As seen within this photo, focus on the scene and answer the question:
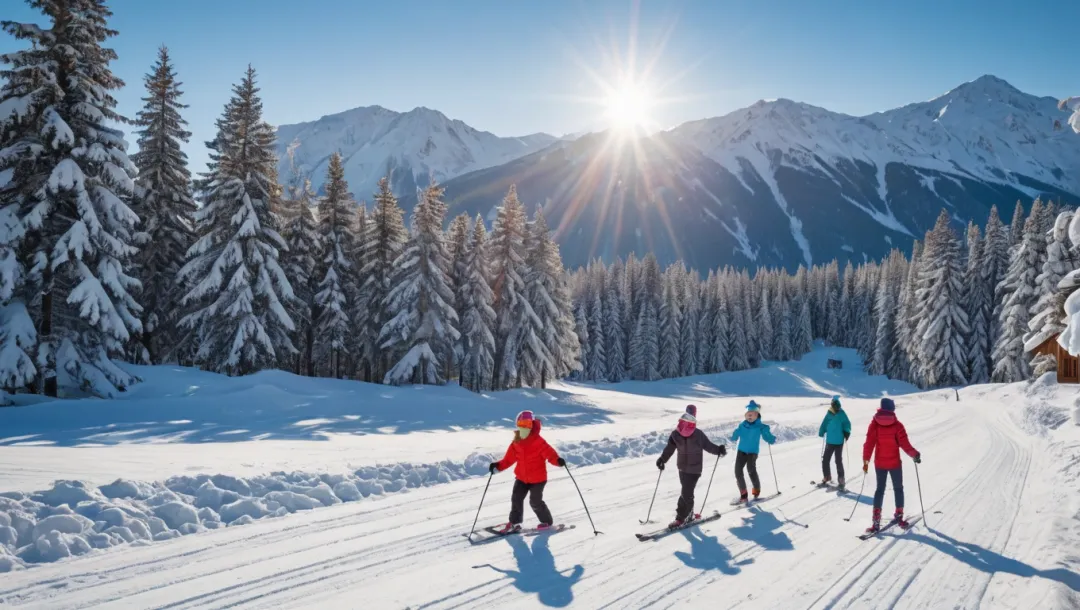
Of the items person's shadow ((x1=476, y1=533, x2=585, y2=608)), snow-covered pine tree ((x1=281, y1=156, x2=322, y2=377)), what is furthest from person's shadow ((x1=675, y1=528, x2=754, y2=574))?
snow-covered pine tree ((x1=281, y1=156, x2=322, y2=377))

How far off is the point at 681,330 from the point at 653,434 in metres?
62.0

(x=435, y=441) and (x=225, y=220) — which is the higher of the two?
(x=225, y=220)

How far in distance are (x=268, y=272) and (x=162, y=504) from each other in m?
19.5

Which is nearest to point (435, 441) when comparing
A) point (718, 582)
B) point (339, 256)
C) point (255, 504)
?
point (255, 504)

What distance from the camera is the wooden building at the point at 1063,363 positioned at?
116ft

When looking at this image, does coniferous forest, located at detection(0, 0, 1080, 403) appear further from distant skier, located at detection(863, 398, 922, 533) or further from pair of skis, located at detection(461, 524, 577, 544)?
pair of skis, located at detection(461, 524, 577, 544)

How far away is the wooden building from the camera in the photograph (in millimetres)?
35500

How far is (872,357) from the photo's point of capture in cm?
7662

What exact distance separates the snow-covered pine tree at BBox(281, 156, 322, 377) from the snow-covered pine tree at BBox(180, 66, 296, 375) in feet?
14.3

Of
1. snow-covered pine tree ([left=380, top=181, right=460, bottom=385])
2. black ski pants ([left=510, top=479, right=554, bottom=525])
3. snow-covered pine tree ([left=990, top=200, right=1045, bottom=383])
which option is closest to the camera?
black ski pants ([left=510, top=479, right=554, bottom=525])

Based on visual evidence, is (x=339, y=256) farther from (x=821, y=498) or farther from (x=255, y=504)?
(x=821, y=498)

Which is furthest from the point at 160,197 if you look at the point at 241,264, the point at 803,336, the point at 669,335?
the point at 803,336

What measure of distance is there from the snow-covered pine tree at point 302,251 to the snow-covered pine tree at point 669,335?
161 ft

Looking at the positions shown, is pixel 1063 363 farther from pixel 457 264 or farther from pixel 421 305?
pixel 421 305
